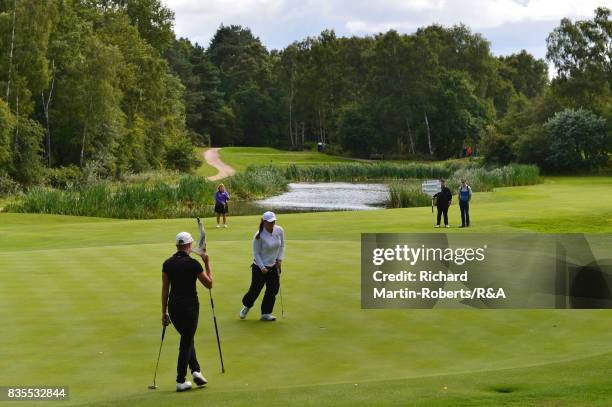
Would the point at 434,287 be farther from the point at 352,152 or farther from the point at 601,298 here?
the point at 352,152

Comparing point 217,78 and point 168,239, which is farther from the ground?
point 217,78

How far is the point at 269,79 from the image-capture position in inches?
5896

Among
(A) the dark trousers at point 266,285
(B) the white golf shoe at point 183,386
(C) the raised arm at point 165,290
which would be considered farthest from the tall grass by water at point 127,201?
(B) the white golf shoe at point 183,386

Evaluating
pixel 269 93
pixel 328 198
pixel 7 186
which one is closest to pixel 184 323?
pixel 7 186

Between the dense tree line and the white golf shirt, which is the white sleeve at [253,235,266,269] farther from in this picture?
the dense tree line

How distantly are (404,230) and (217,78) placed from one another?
115832 millimetres

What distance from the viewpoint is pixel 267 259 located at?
15.2 metres

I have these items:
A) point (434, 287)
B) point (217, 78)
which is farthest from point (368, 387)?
point (217, 78)

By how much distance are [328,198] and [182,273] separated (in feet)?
176

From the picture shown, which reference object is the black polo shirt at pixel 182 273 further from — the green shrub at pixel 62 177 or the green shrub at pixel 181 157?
the green shrub at pixel 181 157

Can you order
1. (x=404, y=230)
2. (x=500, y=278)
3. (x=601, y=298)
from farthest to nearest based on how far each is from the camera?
(x=404, y=230)
(x=500, y=278)
(x=601, y=298)

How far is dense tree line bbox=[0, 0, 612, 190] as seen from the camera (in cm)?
6619

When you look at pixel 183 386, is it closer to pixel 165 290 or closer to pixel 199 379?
pixel 199 379

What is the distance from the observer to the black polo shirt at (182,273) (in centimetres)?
1112
